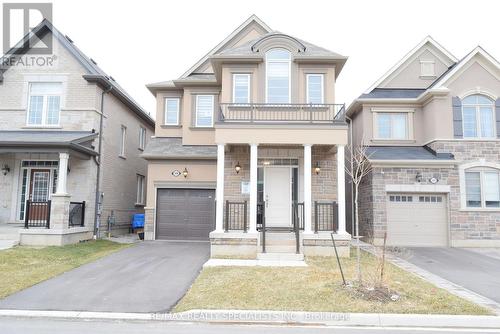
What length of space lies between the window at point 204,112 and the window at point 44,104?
5.52 metres

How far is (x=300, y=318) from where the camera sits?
5750 mm

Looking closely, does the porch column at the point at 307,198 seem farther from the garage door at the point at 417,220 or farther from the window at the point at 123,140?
the window at the point at 123,140

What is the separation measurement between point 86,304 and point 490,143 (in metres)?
15.1

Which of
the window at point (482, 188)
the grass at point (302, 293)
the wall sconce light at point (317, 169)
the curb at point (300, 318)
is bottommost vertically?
the curb at point (300, 318)

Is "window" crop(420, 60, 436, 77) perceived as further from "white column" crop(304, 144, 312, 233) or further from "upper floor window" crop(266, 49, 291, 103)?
"white column" crop(304, 144, 312, 233)

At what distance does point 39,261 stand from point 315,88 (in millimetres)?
10304

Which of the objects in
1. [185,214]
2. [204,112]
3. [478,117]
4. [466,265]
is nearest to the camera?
[466,265]

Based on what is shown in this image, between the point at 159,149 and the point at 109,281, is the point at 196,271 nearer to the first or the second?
the point at 109,281

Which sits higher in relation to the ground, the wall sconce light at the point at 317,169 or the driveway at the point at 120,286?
the wall sconce light at the point at 317,169

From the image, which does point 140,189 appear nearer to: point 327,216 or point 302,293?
point 327,216

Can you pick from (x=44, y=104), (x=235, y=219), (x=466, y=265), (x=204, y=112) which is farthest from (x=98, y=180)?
(x=466, y=265)

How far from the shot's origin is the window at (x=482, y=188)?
14.1 m

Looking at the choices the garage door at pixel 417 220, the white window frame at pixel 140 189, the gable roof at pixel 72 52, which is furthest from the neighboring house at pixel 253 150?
the white window frame at pixel 140 189

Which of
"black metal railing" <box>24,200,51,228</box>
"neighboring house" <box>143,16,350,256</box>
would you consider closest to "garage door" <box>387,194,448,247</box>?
"neighboring house" <box>143,16,350,256</box>
